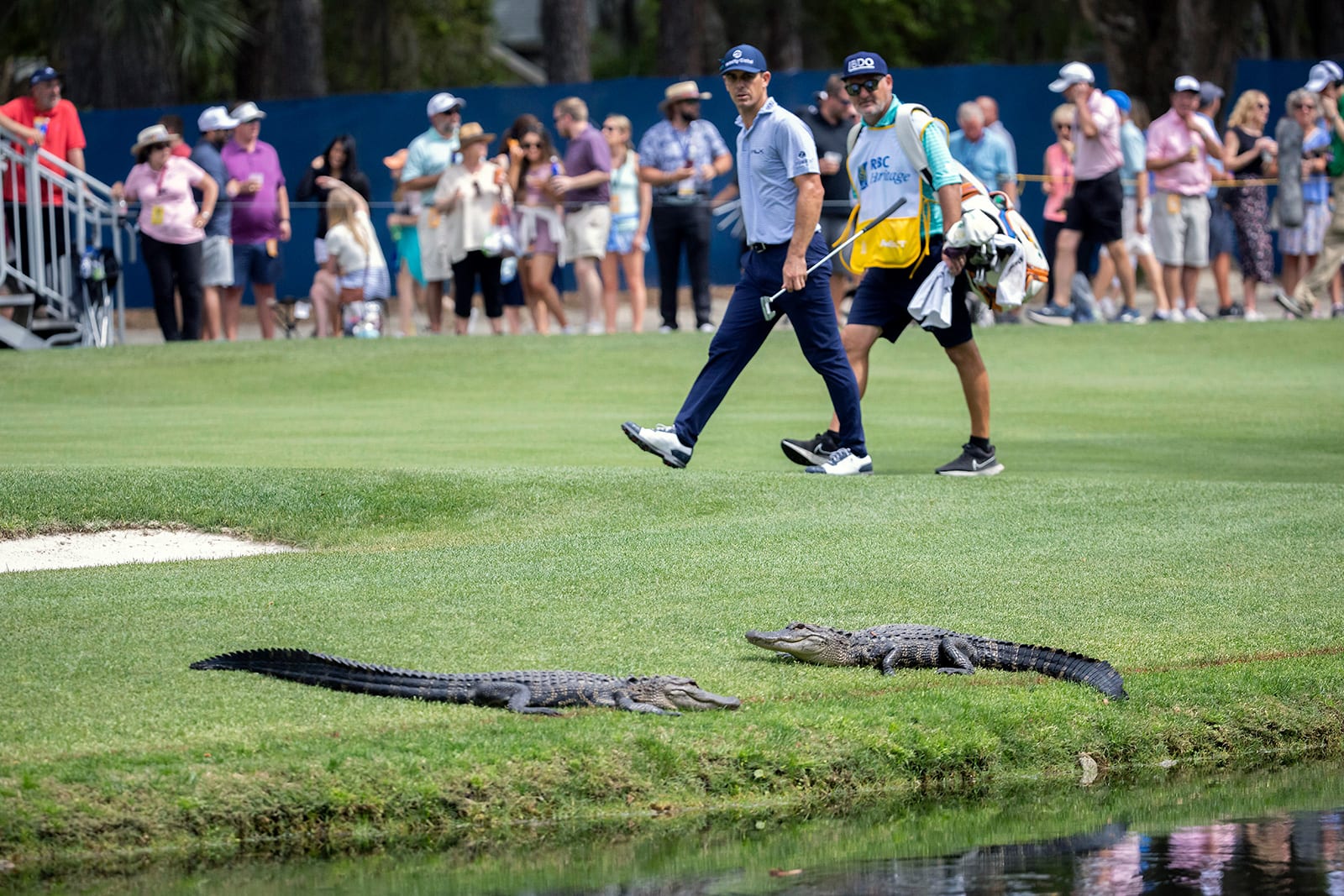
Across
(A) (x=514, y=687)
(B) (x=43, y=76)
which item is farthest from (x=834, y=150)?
(A) (x=514, y=687)

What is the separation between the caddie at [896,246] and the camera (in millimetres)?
9812

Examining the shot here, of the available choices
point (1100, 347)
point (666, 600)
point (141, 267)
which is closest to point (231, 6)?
point (141, 267)

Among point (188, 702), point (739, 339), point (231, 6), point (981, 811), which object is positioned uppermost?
point (231, 6)

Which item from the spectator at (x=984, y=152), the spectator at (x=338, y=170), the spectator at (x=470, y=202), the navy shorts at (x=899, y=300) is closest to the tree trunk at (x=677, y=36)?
the spectator at (x=984, y=152)

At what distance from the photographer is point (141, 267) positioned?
25016 mm

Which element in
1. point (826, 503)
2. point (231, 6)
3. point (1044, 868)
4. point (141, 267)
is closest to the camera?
point (1044, 868)

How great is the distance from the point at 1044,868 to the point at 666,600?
2.36m

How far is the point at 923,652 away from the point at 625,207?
11615 mm

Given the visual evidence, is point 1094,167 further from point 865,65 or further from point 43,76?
point 43,76

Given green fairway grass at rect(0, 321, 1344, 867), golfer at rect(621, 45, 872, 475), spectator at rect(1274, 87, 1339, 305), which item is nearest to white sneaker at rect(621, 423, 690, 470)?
golfer at rect(621, 45, 872, 475)

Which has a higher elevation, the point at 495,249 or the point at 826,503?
the point at 495,249

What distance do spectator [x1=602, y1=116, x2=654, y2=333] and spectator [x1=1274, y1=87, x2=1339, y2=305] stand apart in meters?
6.31

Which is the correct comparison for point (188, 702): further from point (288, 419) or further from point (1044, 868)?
point (288, 419)

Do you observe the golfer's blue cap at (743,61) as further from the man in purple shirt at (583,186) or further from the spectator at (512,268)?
the spectator at (512,268)
